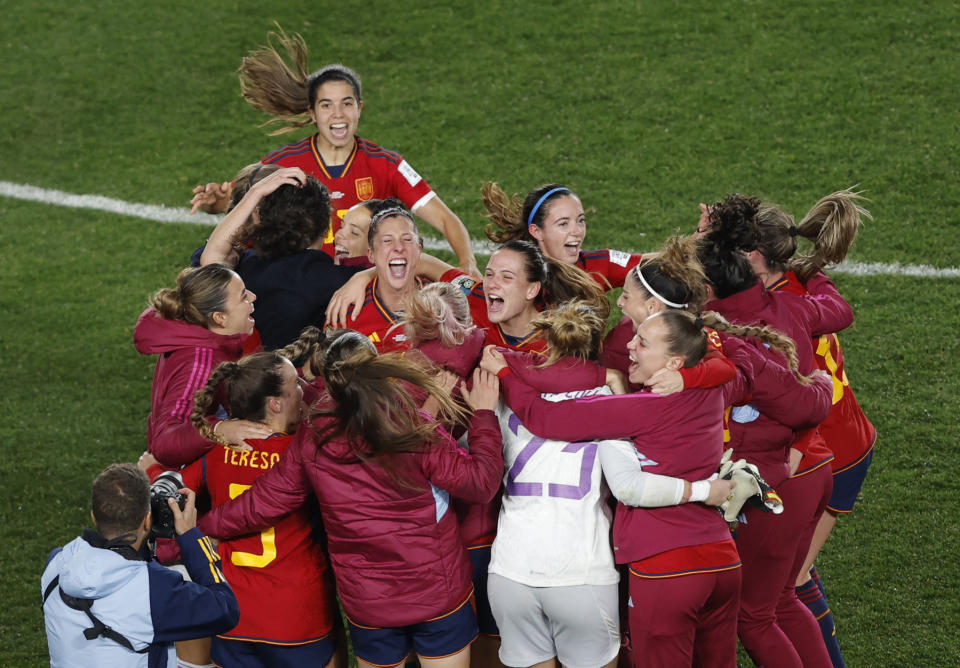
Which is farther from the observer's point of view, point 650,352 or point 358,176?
point 358,176

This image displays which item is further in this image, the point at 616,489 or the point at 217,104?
the point at 217,104

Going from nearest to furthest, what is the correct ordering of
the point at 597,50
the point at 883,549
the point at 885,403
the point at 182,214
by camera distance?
the point at 883,549, the point at 885,403, the point at 182,214, the point at 597,50

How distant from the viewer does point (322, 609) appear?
3.98 m

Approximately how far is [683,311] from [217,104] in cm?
831

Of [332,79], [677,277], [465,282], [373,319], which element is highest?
[332,79]

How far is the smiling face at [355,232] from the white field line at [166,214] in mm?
3795

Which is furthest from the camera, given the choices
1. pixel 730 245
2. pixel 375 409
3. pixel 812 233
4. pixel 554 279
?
pixel 812 233

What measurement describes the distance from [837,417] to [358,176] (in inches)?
109

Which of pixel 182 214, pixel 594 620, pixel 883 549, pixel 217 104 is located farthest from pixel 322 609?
pixel 217 104

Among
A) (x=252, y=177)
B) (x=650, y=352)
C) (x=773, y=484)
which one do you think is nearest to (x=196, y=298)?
(x=252, y=177)

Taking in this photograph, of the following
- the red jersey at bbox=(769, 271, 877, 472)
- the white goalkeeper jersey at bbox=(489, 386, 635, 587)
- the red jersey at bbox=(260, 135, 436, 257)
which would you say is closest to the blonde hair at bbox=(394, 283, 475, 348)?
the white goalkeeper jersey at bbox=(489, 386, 635, 587)

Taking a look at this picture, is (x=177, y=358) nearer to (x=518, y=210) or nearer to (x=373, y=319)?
(x=373, y=319)

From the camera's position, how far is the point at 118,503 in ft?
11.1

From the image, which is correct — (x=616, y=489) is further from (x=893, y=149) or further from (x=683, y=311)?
(x=893, y=149)
